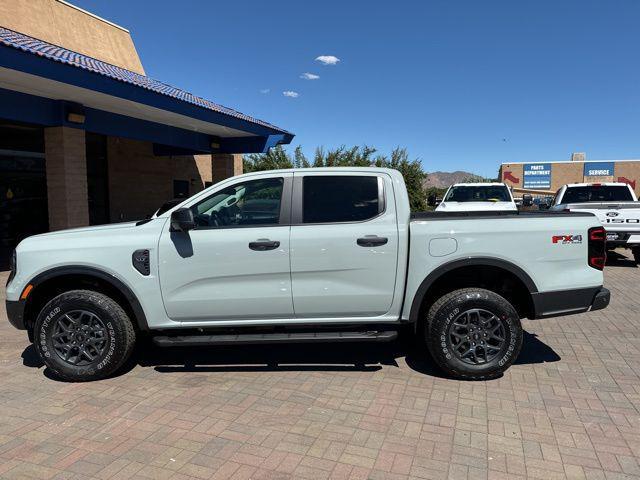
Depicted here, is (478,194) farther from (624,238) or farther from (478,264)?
(478,264)

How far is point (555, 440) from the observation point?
131 inches

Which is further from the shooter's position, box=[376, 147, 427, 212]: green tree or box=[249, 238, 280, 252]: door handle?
box=[376, 147, 427, 212]: green tree

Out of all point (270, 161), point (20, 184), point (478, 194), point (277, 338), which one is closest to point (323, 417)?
point (277, 338)

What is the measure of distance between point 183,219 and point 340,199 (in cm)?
139

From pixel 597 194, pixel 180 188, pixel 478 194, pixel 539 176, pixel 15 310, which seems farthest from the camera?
pixel 539 176

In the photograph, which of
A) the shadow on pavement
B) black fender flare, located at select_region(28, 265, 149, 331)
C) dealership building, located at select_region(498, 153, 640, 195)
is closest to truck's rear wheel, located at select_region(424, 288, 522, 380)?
the shadow on pavement

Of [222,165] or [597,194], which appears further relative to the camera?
[222,165]

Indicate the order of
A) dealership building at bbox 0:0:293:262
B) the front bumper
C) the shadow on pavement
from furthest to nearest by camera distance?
dealership building at bbox 0:0:293:262, the shadow on pavement, the front bumper

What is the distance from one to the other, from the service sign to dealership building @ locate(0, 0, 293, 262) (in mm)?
45466

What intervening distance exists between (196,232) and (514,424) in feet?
9.71

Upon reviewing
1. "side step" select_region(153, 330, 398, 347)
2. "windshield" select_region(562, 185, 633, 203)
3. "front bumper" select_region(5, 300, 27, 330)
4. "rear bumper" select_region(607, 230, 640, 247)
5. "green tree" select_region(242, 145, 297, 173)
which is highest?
"green tree" select_region(242, 145, 297, 173)

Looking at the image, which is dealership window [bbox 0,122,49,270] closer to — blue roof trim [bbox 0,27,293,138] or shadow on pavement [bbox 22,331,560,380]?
blue roof trim [bbox 0,27,293,138]

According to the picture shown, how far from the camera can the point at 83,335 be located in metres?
4.38

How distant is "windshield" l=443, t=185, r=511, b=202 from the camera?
12.6 meters
